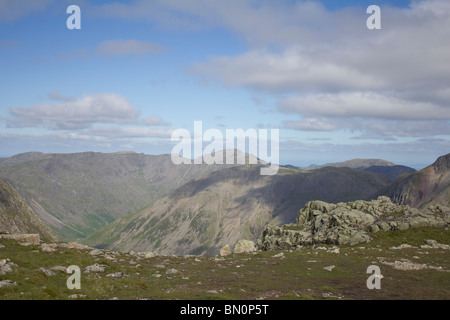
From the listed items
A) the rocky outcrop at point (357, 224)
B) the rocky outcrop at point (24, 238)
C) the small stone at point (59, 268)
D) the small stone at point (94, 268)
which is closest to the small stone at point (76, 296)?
the small stone at point (59, 268)

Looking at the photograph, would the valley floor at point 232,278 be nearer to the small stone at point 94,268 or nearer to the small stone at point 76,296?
the small stone at point 76,296

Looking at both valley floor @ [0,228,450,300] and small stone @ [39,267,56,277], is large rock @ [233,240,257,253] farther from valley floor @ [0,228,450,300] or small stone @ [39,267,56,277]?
small stone @ [39,267,56,277]

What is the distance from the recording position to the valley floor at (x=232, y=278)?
2692 centimetres

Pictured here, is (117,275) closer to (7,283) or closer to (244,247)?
(7,283)

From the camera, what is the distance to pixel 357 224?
77438 mm

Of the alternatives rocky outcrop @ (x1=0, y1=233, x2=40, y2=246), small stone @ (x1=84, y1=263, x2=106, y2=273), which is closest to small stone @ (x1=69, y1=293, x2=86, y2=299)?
small stone @ (x1=84, y1=263, x2=106, y2=273)

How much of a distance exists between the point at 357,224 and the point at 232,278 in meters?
50.9

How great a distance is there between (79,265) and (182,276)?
12130 mm

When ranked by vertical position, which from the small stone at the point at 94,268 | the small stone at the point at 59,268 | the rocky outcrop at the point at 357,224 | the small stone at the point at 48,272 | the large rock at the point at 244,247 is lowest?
the large rock at the point at 244,247

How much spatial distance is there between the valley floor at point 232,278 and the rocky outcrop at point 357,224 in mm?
16840

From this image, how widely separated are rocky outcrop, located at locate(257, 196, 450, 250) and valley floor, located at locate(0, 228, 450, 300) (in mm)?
16840

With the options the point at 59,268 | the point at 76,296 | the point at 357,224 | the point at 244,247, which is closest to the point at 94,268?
the point at 59,268
